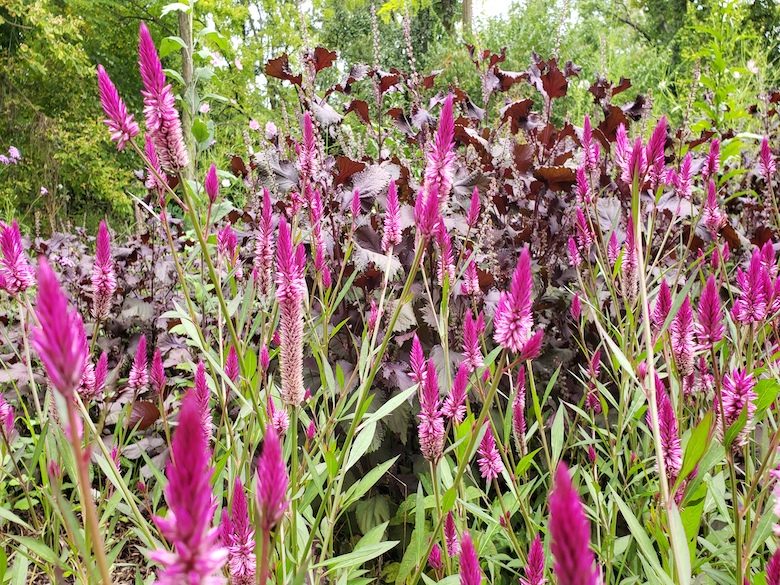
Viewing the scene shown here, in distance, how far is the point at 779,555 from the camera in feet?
2.16

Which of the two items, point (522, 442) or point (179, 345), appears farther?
point (179, 345)

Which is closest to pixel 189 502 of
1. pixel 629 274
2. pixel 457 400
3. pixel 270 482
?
pixel 270 482

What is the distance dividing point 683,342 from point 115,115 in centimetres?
108

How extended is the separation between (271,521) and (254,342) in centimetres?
268

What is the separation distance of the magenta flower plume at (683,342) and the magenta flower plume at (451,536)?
55 centimetres

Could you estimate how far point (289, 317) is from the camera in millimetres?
1008

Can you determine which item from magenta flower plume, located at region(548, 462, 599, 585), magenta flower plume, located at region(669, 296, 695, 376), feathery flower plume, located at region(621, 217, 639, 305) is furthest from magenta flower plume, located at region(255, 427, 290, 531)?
feathery flower plume, located at region(621, 217, 639, 305)

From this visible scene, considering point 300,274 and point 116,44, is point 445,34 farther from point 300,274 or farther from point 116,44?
point 300,274

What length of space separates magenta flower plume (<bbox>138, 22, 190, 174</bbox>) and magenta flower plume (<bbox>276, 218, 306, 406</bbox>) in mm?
198

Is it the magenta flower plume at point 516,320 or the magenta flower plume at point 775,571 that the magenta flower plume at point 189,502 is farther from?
the magenta flower plume at point 775,571

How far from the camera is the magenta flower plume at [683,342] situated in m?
1.11

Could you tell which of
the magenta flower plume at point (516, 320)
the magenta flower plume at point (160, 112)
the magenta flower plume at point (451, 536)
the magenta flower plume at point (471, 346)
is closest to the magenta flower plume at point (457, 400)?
the magenta flower plume at point (471, 346)

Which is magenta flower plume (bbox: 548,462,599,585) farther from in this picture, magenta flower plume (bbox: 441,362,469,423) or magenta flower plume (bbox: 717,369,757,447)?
magenta flower plume (bbox: 441,362,469,423)

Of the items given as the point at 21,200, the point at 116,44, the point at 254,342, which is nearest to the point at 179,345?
the point at 254,342
